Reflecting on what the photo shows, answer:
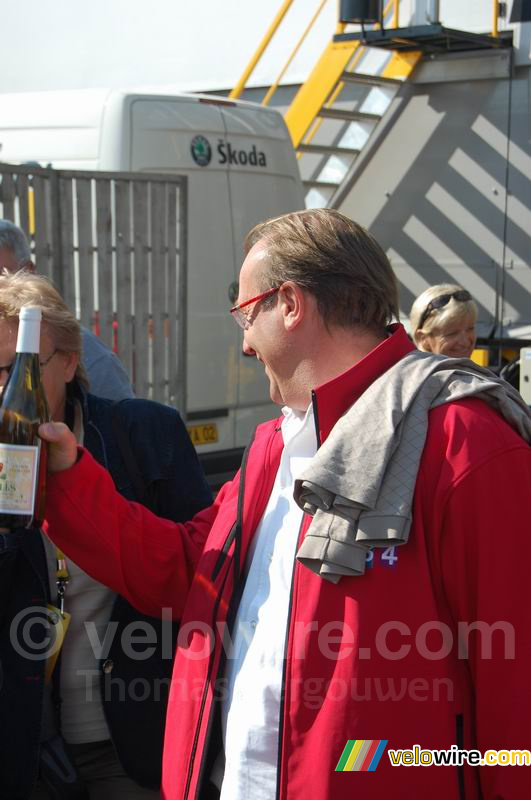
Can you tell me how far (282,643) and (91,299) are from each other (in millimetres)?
4783

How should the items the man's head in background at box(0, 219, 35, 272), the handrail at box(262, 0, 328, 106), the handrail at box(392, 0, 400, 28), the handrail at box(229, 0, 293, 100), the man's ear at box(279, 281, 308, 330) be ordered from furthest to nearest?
the handrail at box(262, 0, 328, 106) < the handrail at box(229, 0, 293, 100) < the handrail at box(392, 0, 400, 28) < the man's head in background at box(0, 219, 35, 272) < the man's ear at box(279, 281, 308, 330)

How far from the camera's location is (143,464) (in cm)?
257

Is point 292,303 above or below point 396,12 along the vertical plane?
below

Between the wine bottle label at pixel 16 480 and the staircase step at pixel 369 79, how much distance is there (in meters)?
8.47

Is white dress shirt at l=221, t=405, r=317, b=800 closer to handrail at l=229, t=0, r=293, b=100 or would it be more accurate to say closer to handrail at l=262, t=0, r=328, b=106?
handrail at l=229, t=0, r=293, b=100

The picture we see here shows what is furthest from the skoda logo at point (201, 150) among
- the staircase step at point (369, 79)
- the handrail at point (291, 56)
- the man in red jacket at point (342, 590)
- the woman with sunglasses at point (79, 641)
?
the man in red jacket at point (342, 590)

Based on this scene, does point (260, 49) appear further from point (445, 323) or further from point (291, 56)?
point (445, 323)

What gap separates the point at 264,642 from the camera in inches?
76.5

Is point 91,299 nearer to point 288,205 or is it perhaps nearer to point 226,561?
point 288,205

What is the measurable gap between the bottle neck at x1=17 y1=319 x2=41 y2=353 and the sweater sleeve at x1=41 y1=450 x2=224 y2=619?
24cm

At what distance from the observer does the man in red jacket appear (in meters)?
1.76

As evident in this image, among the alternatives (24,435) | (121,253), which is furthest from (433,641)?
(121,253)

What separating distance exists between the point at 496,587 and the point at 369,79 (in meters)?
8.87

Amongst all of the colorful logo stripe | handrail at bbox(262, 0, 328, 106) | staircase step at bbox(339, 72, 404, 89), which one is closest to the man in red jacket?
the colorful logo stripe
